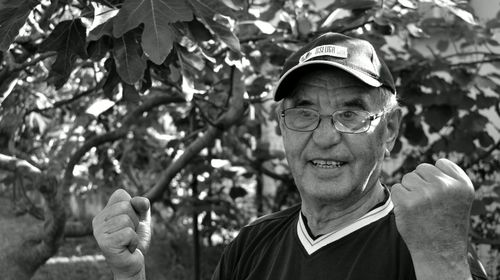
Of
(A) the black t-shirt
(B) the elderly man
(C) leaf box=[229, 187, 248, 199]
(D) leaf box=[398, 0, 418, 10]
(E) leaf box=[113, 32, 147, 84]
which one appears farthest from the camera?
(C) leaf box=[229, 187, 248, 199]

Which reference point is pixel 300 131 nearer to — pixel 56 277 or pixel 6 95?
pixel 6 95

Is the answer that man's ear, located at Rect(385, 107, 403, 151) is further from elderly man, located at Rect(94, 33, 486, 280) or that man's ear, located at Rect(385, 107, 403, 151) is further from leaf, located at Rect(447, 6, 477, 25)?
leaf, located at Rect(447, 6, 477, 25)

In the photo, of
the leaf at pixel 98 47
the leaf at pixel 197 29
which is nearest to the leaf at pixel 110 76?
the leaf at pixel 98 47

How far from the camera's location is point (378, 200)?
2447 millimetres

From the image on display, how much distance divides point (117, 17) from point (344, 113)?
34.5 inches

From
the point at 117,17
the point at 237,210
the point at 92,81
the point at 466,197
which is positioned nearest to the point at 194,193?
the point at 237,210

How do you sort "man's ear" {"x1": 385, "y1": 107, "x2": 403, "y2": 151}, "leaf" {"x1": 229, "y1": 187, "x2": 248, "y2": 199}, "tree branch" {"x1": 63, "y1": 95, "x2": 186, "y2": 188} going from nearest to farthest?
"man's ear" {"x1": 385, "y1": 107, "x2": 403, "y2": 151}
"tree branch" {"x1": 63, "y1": 95, "x2": 186, "y2": 188}
"leaf" {"x1": 229, "y1": 187, "x2": 248, "y2": 199}

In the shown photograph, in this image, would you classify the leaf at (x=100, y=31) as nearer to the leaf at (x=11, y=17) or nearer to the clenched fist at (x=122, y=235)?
the leaf at (x=11, y=17)

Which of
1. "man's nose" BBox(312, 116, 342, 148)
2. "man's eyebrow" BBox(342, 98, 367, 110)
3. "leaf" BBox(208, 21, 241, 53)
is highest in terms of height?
"man's eyebrow" BBox(342, 98, 367, 110)

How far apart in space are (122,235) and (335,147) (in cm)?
69

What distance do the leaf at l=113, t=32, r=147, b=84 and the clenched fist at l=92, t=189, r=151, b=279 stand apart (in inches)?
26.4

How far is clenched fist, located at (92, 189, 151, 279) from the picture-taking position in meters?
2.37

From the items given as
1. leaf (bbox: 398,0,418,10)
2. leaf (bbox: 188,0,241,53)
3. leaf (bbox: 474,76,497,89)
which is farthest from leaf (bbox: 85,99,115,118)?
leaf (bbox: 474,76,497,89)

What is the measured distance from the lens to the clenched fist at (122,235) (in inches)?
93.4
